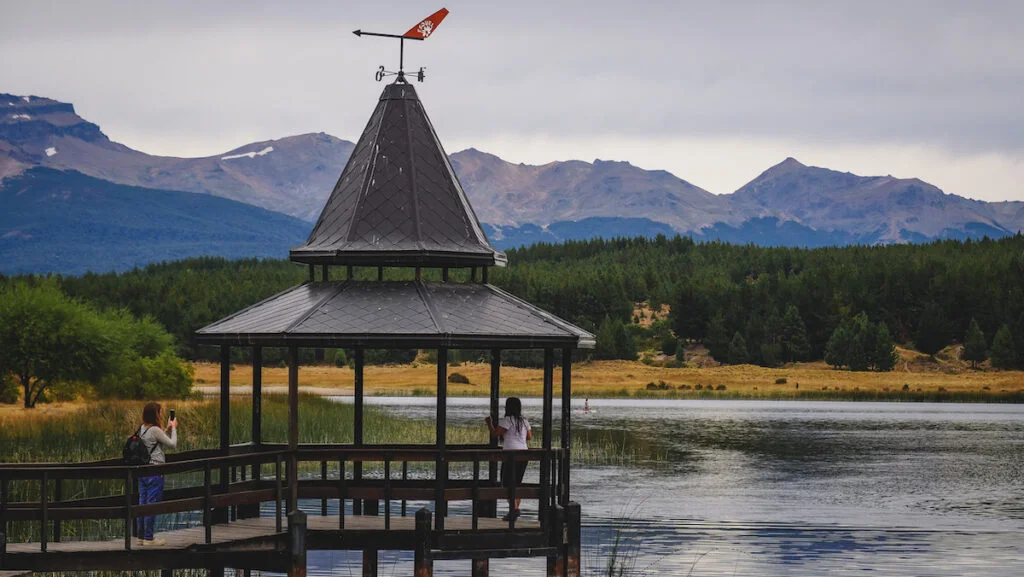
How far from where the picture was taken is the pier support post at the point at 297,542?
63.2 ft

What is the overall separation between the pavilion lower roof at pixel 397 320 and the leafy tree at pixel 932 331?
114442 millimetres

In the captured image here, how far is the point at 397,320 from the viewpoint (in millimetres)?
20078

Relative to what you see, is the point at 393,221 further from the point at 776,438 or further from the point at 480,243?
the point at 776,438

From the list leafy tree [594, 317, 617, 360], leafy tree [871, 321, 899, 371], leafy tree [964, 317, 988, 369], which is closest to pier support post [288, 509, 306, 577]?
leafy tree [871, 321, 899, 371]

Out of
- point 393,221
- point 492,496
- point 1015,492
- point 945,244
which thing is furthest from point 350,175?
point 945,244

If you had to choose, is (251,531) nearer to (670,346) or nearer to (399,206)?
(399,206)

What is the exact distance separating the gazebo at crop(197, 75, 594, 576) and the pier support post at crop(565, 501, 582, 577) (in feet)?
0.09

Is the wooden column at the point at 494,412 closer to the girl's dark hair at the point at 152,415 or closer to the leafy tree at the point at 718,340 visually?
the girl's dark hair at the point at 152,415

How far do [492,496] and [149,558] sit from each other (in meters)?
4.46

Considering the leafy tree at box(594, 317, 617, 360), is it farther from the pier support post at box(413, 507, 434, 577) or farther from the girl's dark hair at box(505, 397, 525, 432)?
the pier support post at box(413, 507, 434, 577)

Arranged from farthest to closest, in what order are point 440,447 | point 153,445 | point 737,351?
point 737,351 → point 440,447 → point 153,445

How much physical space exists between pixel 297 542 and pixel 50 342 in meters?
46.7

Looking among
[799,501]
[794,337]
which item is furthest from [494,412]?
[794,337]

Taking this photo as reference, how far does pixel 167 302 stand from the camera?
158m
